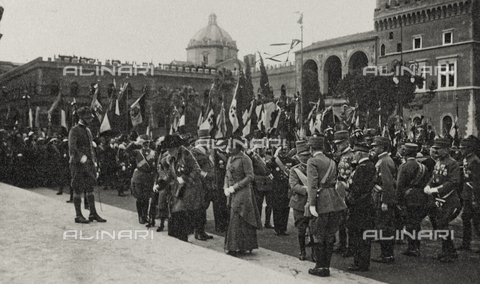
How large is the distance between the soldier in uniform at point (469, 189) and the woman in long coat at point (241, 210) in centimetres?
353

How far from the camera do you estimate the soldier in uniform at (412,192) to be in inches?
305

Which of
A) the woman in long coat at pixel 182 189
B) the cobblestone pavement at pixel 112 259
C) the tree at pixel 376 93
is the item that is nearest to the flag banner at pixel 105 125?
the cobblestone pavement at pixel 112 259

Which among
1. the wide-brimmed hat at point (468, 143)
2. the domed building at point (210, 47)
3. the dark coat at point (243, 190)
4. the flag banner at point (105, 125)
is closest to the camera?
the dark coat at point (243, 190)

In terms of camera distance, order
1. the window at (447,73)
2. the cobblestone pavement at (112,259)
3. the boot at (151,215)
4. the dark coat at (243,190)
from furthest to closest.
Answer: the window at (447,73)
the boot at (151,215)
the dark coat at (243,190)
the cobblestone pavement at (112,259)

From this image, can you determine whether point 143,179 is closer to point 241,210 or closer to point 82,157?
point 82,157

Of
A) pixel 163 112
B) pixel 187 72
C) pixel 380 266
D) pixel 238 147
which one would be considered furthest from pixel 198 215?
pixel 187 72

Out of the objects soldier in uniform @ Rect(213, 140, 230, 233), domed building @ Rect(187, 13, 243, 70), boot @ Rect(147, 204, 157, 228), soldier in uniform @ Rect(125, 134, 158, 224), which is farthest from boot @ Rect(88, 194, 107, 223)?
domed building @ Rect(187, 13, 243, 70)

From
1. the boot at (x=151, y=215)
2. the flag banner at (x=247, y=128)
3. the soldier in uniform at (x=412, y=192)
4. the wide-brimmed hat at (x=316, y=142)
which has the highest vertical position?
the flag banner at (x=247, y=128)

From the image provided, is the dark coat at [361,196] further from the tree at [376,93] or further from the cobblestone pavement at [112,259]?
the tree at [376,93]

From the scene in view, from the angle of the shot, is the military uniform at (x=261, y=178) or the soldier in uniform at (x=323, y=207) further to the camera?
the military uniform at (x=261, y=178)

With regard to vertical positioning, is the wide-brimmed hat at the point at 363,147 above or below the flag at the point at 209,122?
below

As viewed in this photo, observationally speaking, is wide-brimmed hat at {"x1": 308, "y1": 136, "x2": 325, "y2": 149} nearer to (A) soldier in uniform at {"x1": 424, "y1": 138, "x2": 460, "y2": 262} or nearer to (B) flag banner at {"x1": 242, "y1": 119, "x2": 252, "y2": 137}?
(A) soldier in uniform at {"x1": 424, "y1": 138, "x2": 460, "y2": 262}

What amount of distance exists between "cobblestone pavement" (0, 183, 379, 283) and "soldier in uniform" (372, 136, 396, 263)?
1.06 m

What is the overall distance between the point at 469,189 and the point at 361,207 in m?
2.52
